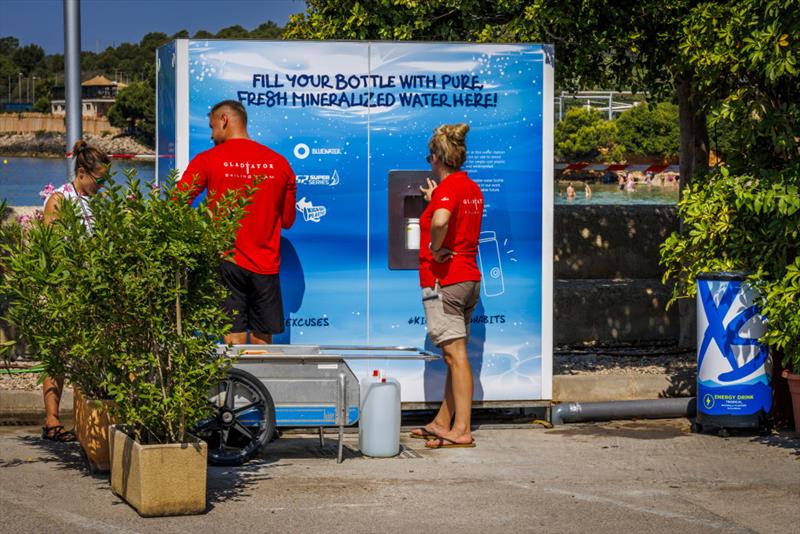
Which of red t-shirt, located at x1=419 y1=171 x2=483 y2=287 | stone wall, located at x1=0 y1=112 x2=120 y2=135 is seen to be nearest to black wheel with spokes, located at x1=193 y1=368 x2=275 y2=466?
red t-shirt, located at x1=419 y1=171 x2=483 y2=287

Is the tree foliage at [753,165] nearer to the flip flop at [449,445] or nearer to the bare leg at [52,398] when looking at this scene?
the flip flop at [449,445]

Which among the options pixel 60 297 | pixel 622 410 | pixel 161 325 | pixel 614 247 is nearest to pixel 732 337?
pixel 622 410

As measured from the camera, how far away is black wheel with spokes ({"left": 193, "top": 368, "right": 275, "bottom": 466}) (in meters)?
7.54

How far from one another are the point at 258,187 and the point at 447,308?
4.52 feet

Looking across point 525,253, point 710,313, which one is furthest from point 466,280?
point 710,313

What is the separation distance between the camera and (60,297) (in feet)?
20.7

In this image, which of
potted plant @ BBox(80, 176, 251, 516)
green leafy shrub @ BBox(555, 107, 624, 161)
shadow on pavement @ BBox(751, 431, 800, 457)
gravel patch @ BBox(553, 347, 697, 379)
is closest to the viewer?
potted plant @ BBox(80, 176, 251, 516)

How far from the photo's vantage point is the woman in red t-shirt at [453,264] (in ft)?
26.7

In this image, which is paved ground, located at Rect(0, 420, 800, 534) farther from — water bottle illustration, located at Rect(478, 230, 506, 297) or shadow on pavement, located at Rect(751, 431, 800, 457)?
water bottle illustration, located at Rect(478, 230, 506, 297)

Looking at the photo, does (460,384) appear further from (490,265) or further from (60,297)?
(60,297)

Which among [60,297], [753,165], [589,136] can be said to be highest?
[589,136]

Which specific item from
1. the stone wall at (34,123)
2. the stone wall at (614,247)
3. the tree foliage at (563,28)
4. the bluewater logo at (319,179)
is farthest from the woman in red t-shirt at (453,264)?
the stone wall at (34,123)

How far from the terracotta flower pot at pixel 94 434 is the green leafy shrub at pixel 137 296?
0.61 metres

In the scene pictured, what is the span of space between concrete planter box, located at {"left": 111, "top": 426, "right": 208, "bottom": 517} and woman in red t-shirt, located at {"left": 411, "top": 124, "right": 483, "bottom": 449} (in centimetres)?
226
